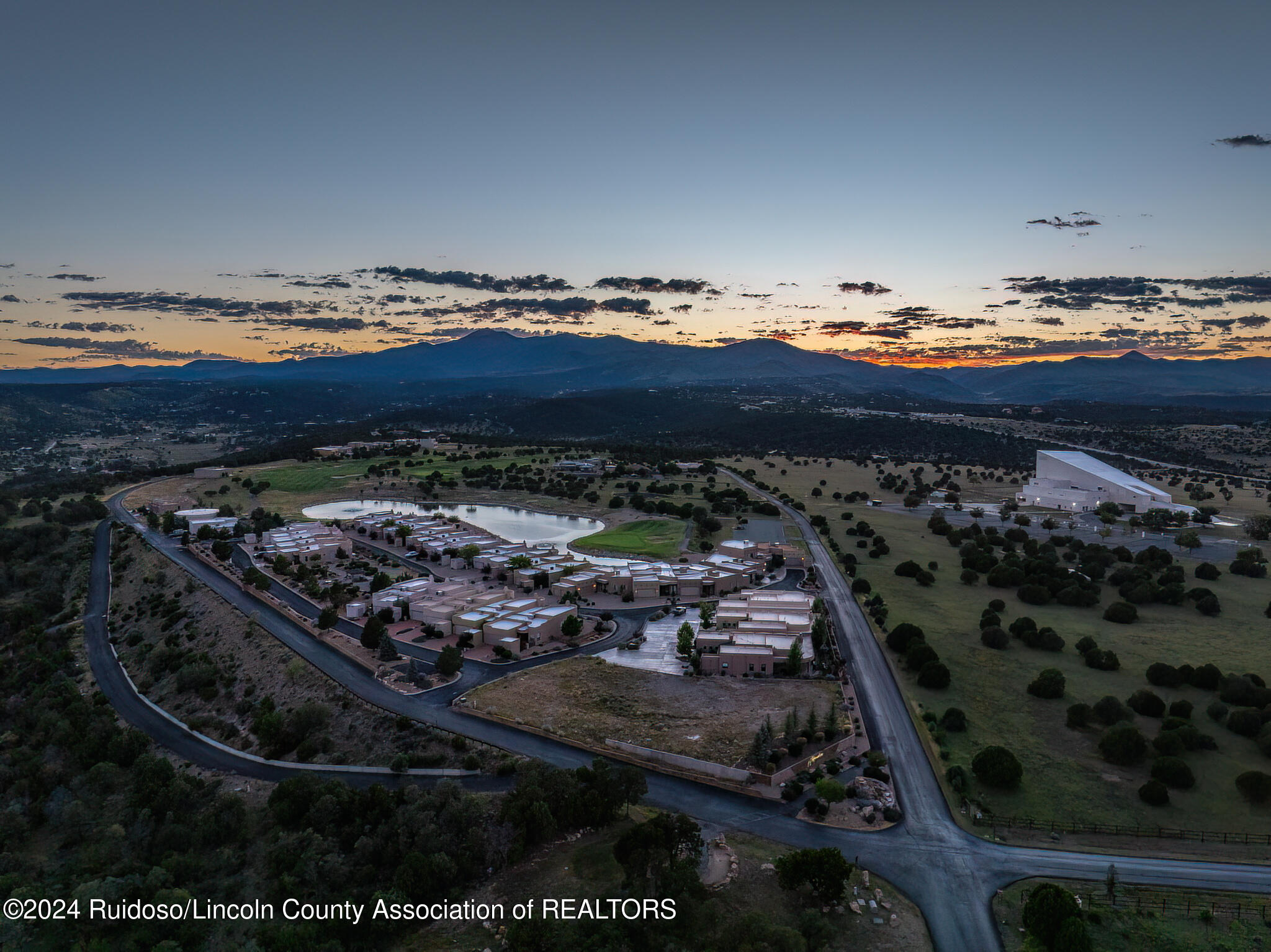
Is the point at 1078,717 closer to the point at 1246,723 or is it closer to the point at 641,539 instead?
the point at 1246,723

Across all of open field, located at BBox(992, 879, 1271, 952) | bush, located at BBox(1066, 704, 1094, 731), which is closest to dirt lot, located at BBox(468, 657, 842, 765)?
bush, located at BBox(1066, 704, 1094, 731)

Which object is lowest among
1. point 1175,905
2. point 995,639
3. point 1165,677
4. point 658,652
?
point 658,652

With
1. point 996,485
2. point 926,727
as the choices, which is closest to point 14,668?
point 926,727

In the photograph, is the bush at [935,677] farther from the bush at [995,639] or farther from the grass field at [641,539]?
the grass field at [641,539]

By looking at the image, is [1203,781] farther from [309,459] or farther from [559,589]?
[309,459]

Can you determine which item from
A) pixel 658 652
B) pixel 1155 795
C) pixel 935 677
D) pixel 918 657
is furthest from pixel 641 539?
pixel 1155 795

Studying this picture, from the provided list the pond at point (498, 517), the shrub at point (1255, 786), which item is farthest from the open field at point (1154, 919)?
the pond at point (498, 517)

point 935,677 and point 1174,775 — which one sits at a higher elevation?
point 1174,775
